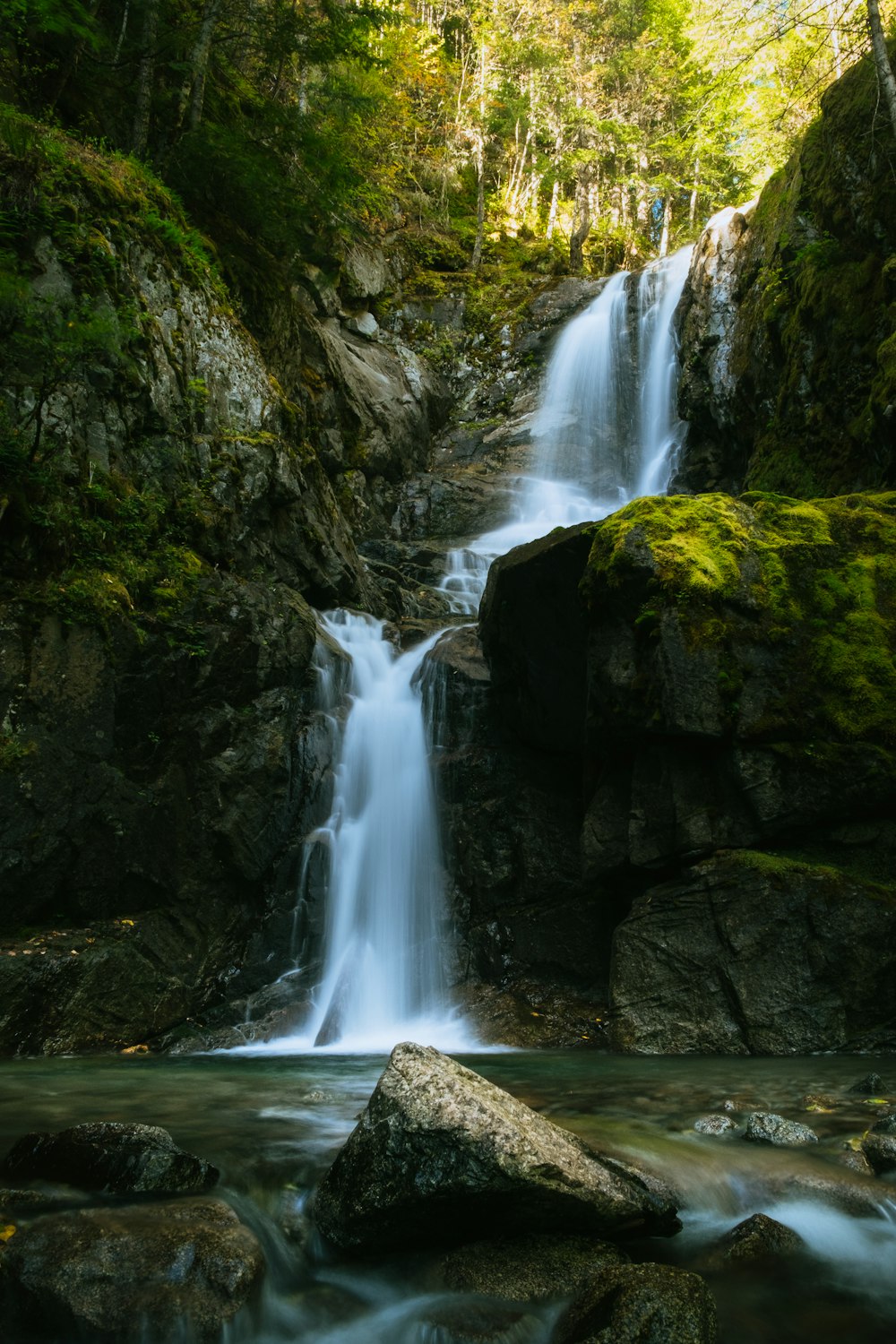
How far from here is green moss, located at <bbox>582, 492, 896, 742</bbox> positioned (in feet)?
27.5

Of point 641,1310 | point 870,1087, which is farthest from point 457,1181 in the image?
point 870,1087

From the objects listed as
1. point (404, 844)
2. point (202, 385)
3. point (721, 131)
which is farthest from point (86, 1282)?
point (721, 131)

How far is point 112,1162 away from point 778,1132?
3509 mm

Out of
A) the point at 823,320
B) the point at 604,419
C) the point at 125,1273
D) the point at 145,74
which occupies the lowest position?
the point at 125,1273

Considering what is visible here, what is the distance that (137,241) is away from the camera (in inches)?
453

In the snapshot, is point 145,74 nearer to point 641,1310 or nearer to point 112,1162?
point 112,1162

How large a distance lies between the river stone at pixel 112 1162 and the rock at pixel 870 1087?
4.15 m

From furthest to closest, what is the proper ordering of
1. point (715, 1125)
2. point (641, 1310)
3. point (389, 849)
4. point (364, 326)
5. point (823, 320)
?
point (364, 326) < point (823, 320) < point (389, 849) < point (715, 1125) < point (641, 1310)

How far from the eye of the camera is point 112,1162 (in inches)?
152

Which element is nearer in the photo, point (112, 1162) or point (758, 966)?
point (112, 1162)

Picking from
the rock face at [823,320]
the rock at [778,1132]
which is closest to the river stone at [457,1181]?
the rock at [778,1132]

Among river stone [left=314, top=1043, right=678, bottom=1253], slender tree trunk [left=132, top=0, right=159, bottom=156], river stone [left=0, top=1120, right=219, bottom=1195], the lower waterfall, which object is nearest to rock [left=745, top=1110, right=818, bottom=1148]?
river stone [left=314, top=1043, right=678, bottom=1253]

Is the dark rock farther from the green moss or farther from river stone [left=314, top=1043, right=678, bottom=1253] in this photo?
river stone [left=314, top=1043, right=678, bottom=1253]

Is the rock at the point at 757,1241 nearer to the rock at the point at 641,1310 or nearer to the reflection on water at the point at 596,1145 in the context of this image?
the reflection on water at the point at 596,1145
